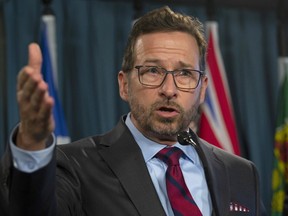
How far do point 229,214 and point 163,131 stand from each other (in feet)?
0.94

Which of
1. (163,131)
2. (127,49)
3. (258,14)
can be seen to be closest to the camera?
(163,131)

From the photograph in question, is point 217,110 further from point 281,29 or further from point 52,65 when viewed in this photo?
point 52,65

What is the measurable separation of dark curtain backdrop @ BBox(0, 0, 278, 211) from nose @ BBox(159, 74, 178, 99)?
1851mm

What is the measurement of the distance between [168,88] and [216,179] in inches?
11.4

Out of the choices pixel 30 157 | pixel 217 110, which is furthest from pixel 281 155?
pixel 30 157

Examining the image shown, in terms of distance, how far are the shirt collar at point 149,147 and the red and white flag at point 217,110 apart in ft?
5.99

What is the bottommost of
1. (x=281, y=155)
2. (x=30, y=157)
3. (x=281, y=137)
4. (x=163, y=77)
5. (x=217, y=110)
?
(x=281, y=155)

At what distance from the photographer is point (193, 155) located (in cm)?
175

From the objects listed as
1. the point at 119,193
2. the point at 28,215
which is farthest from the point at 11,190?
the point at 119,193

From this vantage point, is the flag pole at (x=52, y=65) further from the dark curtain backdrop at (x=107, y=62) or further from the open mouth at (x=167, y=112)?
the open mouth at (x=167, y=112)

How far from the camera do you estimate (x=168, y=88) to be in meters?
1.65

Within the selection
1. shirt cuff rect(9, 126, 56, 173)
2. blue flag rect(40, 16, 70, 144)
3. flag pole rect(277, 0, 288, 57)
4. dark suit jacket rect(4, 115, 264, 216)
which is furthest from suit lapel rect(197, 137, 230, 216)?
flag pole rect(277, 0, 288, 57)

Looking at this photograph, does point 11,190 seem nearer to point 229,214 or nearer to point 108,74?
point 229,214

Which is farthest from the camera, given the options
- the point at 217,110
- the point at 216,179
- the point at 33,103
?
the point at 217,110
